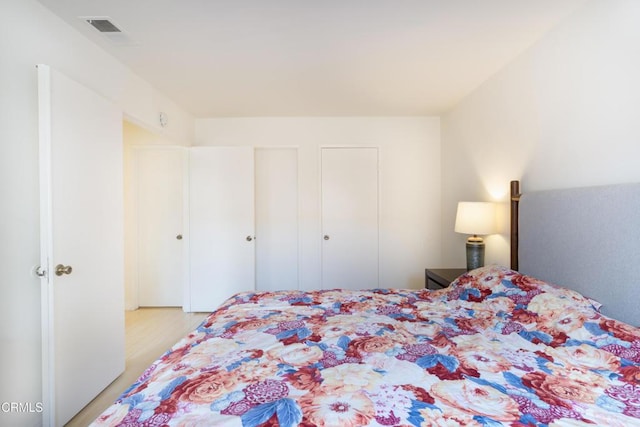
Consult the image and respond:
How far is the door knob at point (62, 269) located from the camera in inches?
67.5

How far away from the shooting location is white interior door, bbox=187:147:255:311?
12.2 feet

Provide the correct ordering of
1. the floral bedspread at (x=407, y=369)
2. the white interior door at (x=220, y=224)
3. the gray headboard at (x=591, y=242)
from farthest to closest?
the white interior door at (x=220, y=224) → the gray headboard at (x=591, y=242) → the floral bedspread at (x=407, y=369)

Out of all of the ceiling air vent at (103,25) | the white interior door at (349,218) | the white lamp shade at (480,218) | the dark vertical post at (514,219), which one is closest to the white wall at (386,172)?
the white interior door at (349,218)

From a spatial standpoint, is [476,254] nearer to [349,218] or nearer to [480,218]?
[480,218]

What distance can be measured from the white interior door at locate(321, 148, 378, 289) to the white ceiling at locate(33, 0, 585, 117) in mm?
922

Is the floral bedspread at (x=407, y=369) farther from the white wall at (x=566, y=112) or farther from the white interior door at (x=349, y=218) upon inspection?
the white interior door at (x=349, y=218)

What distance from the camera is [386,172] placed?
3.98 m

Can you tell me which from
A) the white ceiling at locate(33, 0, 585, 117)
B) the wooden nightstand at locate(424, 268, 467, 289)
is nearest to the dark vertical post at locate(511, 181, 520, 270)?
Answer: the wooden nightstand at locate(424, 268, 467, 289)

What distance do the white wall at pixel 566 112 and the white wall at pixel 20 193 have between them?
3017 mm

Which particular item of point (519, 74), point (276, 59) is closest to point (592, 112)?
point (519, 74)

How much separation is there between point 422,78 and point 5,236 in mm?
3049

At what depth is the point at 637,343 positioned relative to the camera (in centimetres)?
115

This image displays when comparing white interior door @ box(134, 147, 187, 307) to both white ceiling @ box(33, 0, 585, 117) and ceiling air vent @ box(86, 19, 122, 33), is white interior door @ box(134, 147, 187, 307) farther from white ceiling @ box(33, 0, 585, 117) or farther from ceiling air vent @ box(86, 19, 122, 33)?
ceiling air vent @ box(86, 19, 122, 33)

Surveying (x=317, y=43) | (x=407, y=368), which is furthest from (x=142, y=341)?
(x=317, y=43)
